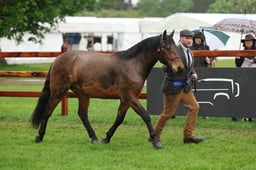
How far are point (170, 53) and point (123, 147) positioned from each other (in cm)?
167

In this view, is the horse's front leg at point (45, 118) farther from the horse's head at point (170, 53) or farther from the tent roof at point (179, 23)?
the tent roof at point (179, 23)

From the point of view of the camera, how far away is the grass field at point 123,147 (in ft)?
27.0

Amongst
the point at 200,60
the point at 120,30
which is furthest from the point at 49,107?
the point at 120,30

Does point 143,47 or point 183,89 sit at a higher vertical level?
point 143,47

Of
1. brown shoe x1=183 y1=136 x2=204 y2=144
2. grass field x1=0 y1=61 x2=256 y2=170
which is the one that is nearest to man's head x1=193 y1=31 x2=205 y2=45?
grass field x1=0 y1=61 x2=256 y2=170

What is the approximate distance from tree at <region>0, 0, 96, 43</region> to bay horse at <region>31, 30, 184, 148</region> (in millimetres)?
17284

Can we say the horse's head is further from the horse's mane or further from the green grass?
the green grass

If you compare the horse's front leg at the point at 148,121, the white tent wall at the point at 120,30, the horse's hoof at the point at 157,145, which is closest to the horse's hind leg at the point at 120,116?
the horse's front leg at the point at 148,121

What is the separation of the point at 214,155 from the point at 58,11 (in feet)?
69.8

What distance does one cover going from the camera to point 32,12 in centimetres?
2891

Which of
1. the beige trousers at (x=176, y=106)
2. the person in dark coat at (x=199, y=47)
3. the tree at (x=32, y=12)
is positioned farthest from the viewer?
the tree at (x=32, y=12)

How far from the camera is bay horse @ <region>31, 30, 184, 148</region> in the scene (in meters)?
9.59

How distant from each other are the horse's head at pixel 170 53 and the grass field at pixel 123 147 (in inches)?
50.8

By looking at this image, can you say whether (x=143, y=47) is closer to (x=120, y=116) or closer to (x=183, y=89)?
(x=183, y=89)
